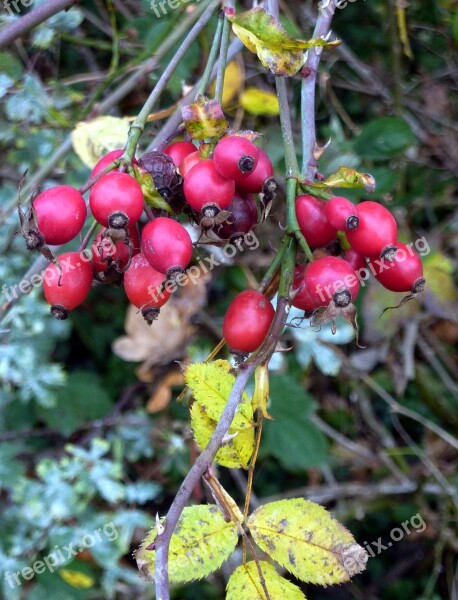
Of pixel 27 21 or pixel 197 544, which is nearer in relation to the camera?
pixel 197 544

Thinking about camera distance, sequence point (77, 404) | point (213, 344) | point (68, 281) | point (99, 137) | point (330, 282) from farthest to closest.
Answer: point (213, 344), point (77, 404), point (99, 137), point (68, 281), point (330, 282)

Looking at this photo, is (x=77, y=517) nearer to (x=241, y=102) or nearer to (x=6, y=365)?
(x=6, y=365)

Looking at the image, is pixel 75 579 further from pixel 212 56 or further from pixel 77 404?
pixel 212 56

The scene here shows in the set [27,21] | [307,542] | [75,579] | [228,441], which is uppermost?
[27,21]

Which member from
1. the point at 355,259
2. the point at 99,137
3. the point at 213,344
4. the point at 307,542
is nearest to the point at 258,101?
the point at 99,137

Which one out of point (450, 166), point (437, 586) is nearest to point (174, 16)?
point (450, 166)

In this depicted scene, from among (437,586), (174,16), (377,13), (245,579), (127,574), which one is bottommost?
(437,586)

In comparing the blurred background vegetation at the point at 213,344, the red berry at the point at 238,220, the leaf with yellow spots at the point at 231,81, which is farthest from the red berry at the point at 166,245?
the leaf with yellow spots at the point at 231,81

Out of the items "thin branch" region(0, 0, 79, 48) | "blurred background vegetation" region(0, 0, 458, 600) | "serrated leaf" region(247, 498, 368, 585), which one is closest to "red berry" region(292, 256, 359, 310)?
"serrated leaf" region(247, 498, 368, 585)

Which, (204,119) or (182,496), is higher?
(204,119)
